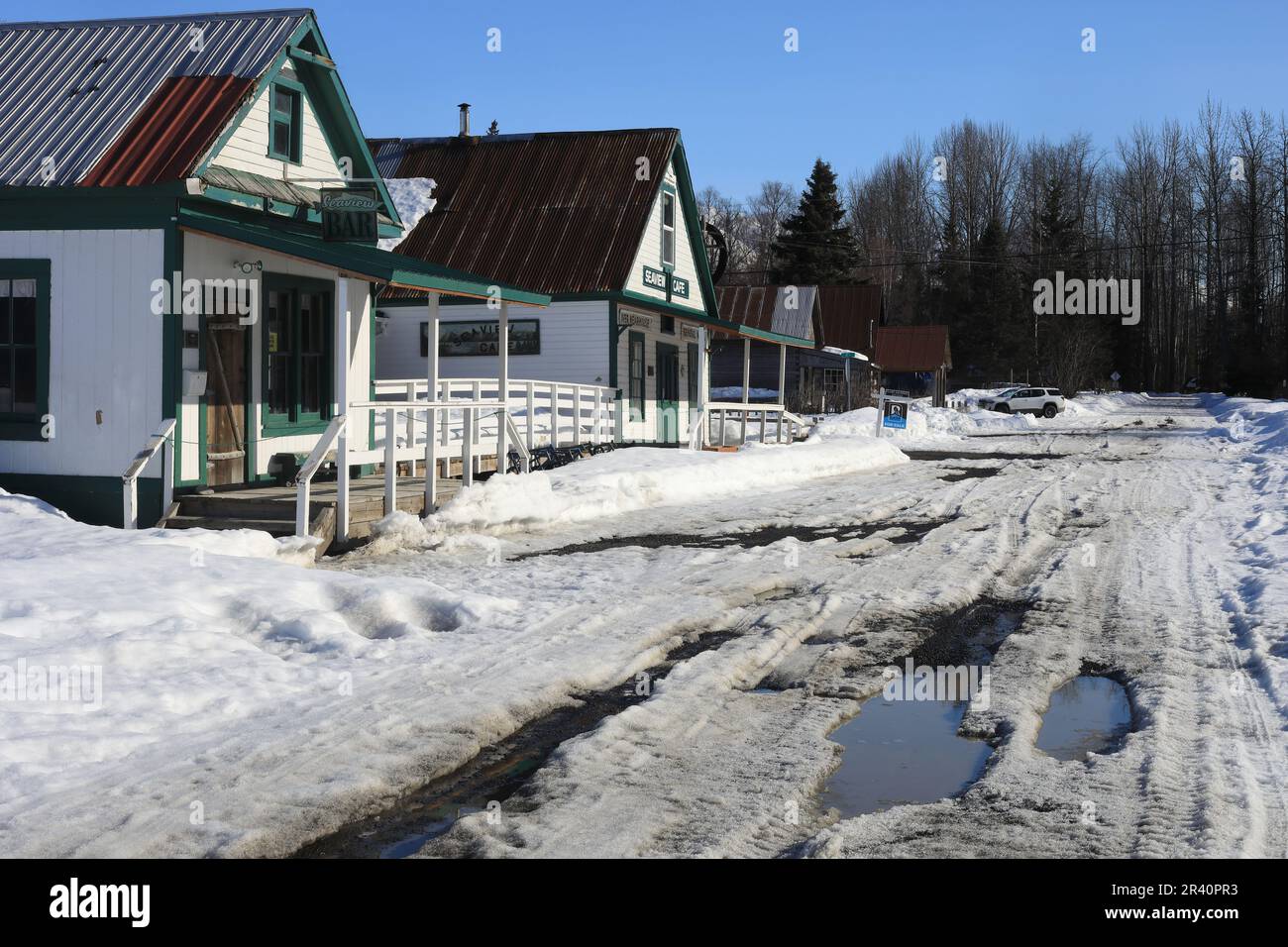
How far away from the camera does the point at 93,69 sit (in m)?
15.7

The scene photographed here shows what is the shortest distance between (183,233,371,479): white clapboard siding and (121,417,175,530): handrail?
0.47 m

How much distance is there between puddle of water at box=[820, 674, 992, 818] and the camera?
5480 mm

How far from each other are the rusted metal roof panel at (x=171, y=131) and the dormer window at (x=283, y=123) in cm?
82

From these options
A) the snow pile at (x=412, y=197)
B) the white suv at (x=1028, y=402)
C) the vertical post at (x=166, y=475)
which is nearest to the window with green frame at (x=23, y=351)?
the vertical post at (x=166, y=475)

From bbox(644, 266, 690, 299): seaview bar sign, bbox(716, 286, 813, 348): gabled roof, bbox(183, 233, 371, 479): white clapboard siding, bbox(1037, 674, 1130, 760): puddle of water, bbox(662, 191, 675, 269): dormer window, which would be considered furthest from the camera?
bbox(716, 286, 813, 348): gabled roof

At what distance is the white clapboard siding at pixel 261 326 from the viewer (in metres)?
13.9

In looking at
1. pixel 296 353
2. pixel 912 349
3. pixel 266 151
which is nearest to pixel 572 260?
pixel 296 353

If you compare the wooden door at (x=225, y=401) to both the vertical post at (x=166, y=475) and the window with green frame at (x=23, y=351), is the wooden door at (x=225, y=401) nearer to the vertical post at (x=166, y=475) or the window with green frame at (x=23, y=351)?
the vertical post at (x=166, y=475)

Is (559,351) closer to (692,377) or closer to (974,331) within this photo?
(692,377)

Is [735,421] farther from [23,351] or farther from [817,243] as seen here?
[817,243]

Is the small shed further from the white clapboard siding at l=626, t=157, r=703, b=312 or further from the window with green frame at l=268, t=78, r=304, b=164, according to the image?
the window with green frame at l=268, t=78, r=304, b=164

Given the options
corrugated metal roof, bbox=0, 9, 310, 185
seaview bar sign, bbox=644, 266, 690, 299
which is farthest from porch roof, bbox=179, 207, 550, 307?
seaview bar sign, bbox=644, 266, 690, 299

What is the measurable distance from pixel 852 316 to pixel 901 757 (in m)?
60.6

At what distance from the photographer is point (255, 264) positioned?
49.6ft
